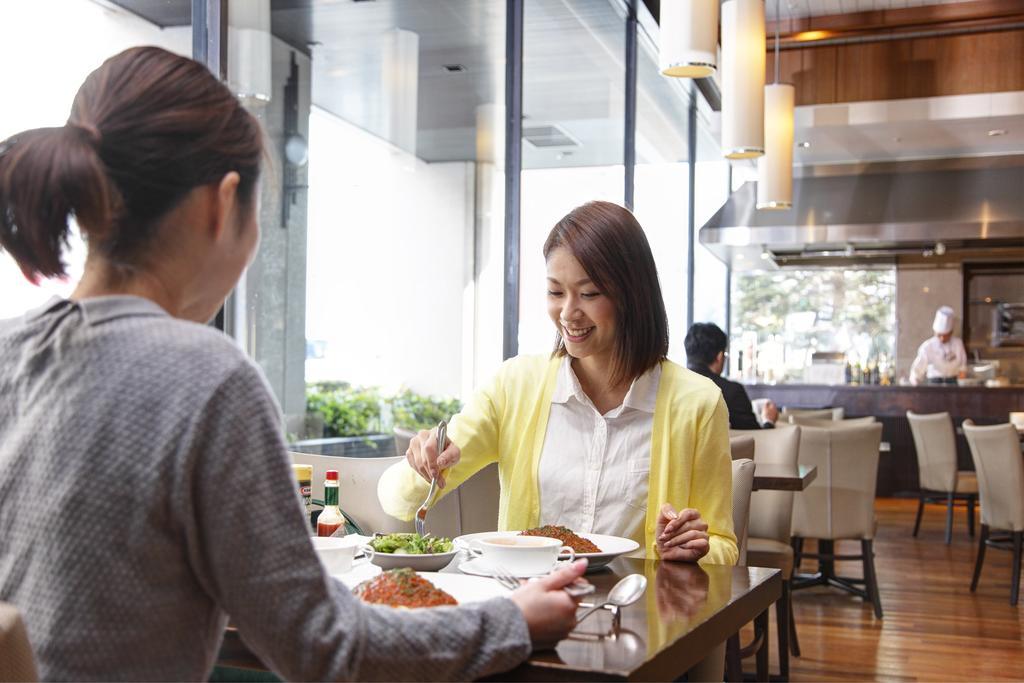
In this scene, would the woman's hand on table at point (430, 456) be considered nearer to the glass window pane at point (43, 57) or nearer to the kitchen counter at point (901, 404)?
the glass window pane at point (43, 57)

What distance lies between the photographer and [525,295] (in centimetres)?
490

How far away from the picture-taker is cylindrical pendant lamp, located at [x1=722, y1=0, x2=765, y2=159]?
529cm

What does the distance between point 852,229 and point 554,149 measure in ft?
17.0

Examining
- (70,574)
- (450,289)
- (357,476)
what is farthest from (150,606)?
(450,289)

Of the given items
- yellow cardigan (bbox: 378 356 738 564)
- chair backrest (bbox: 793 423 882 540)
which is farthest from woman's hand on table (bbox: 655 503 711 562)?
chair backrest (bbox: 793 423 882 540)

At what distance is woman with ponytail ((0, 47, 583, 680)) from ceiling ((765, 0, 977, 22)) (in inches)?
301

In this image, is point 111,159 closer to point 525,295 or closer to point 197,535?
point 197,535

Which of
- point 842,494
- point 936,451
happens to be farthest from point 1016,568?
point 936,451

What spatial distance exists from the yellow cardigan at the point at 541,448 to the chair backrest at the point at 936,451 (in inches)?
230

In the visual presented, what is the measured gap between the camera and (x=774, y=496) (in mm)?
4562

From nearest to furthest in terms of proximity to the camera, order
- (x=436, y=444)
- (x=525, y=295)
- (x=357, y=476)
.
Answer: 1. (x=436, y=444)
2. (x=357, y=476)
3. (x=525, y=295)

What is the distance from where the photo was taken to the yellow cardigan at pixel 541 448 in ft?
6.75

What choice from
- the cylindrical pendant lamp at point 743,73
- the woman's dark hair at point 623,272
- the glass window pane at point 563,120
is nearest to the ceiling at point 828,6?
the glass window pane at point 563,120

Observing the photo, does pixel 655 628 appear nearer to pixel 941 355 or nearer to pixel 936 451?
pixel 936 451
